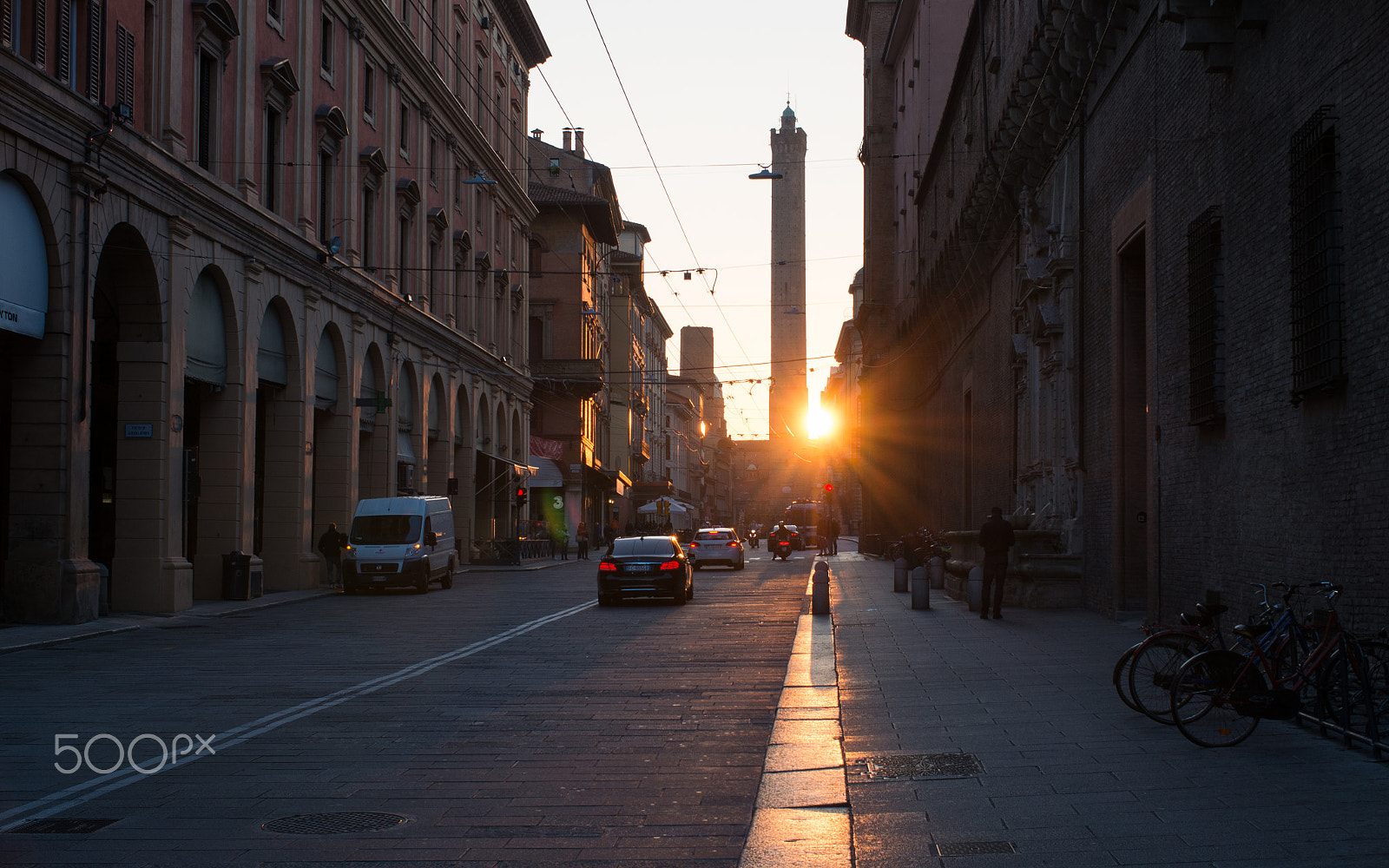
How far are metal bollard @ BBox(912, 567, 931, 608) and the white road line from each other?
7104mm

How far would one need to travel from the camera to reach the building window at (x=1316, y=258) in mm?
10234

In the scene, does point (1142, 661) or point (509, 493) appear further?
point (509, 493)

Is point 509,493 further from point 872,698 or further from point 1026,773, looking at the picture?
point 1026,773

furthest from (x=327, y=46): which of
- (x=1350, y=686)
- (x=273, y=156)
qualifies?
(x=1350, y=686)

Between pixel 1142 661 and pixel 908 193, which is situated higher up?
pixel 908 193

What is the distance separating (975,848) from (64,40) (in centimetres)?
1876

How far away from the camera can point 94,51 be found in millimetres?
20500

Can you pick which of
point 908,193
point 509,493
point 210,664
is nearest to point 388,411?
point 509,493

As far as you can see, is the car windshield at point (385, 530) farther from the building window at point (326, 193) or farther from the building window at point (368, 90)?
the building window at point (368, 90)

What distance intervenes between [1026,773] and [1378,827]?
197cm

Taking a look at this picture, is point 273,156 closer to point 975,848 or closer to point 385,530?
point 385,530

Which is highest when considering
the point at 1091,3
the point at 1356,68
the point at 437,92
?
the point at 437,92

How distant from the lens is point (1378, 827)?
6086mm

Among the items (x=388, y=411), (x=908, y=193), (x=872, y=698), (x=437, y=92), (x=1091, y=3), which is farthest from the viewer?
(x=908, y=193)
